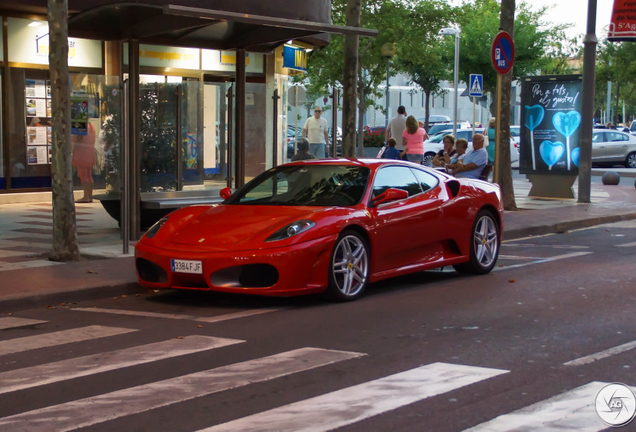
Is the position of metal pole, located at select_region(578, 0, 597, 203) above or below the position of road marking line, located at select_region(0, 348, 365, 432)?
above

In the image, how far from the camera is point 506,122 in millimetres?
17719

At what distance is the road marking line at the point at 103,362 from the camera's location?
5.82 metres

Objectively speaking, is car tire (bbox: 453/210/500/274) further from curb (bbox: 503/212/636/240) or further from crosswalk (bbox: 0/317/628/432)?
crosswalk (bbox: 0/317/628/432)

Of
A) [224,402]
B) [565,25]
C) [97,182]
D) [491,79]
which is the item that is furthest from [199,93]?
[565,25]

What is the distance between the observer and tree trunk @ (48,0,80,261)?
10.6 metres

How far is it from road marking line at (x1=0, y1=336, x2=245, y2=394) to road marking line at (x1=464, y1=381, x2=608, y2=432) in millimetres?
2474

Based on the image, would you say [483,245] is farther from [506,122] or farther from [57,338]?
[506,122]

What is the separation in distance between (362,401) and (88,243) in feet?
→ 25.6

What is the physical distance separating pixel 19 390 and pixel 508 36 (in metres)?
13.3

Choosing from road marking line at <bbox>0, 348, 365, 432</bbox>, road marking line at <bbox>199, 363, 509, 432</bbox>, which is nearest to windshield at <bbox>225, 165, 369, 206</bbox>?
road marking line at <bbox>0, 348, 365, 432</bbox>

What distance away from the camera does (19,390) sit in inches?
219

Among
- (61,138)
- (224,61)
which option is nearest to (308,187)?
(61,138)

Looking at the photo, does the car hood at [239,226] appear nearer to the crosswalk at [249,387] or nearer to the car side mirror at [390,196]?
the car side mirror at [390,196]

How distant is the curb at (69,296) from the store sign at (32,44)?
10.4 m
